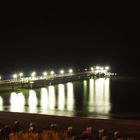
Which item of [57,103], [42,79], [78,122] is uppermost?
[42,79]

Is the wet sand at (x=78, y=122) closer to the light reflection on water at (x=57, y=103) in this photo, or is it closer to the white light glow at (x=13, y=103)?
the light reflection on water at (x=57, y=103)

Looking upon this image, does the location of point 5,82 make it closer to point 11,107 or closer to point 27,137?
point 11,107

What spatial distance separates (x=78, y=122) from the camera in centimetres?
629

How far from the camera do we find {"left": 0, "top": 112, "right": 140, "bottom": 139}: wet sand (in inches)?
231

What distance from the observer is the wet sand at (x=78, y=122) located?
586cm

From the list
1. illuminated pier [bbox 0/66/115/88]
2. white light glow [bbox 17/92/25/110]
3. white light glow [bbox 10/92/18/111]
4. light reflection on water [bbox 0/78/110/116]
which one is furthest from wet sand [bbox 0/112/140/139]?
illuminated pier [bbox 0/66/115/88]

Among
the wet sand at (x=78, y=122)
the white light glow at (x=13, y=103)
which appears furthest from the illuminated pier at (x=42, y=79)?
the wet sand at (x=78, y=122)

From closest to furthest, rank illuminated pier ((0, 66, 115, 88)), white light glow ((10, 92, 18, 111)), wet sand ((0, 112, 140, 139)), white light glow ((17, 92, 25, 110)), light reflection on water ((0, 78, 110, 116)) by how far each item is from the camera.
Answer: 1. wet sand ((0, 112, 140, 139))
2. light reflection on water ((0, 78, 110, 116))
3. white light glow ((10, 92, 18, 111))
4. white light glow ((17, 92, 25, 110))
5. illuminated pier ((0, 66, 115, 88))

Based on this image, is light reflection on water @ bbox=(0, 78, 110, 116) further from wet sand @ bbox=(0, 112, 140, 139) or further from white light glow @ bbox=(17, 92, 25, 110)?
wet sand @ bbox=(0, 112, 140, 139)

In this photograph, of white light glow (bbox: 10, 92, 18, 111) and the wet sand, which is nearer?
the wet sand

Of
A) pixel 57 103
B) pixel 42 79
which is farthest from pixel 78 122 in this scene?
pixel 42 79

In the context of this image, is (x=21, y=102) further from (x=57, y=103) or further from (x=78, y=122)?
(x=78, y=122)

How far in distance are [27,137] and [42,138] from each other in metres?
0.19

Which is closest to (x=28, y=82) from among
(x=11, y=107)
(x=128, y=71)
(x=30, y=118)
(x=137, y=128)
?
(x=11, y=107)
